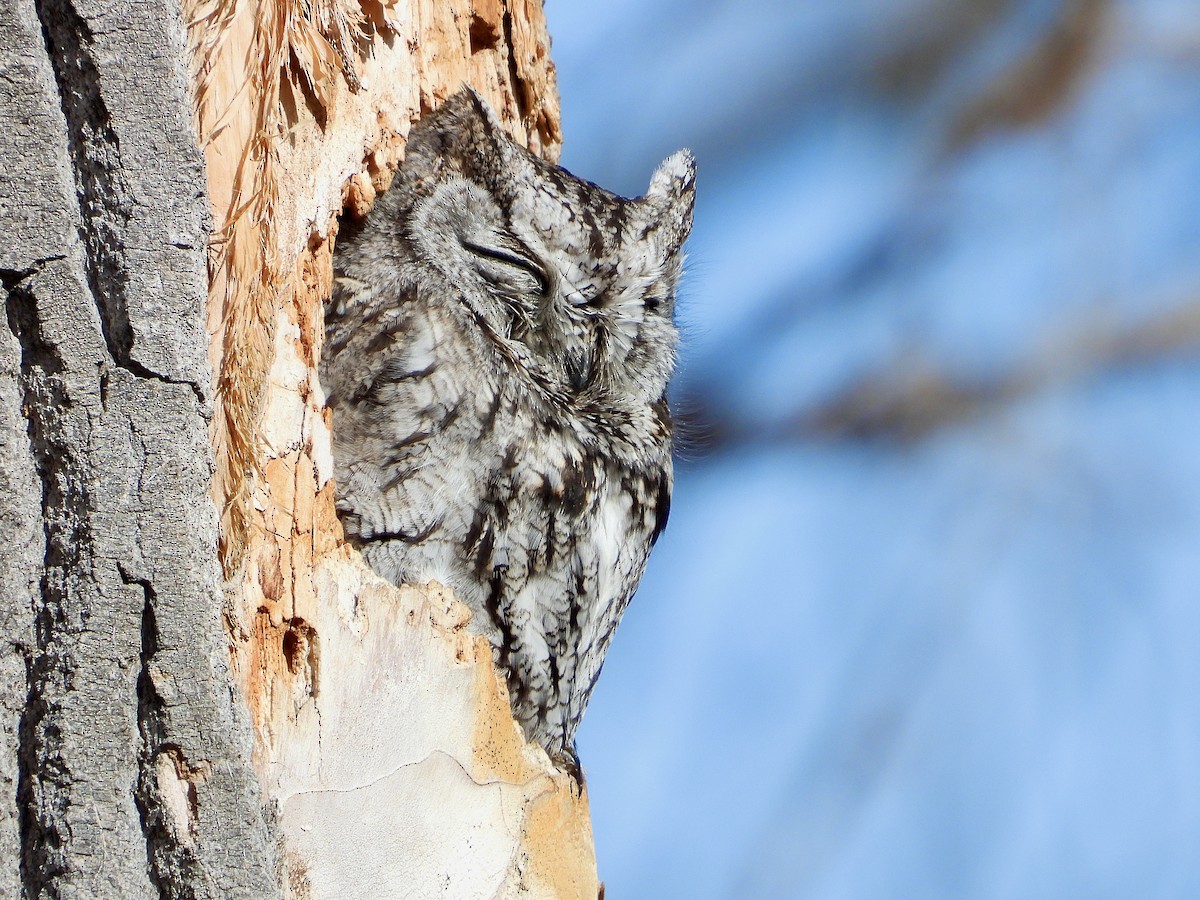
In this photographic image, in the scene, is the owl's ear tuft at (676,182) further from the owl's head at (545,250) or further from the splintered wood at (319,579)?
the splintered wood at (319,579)

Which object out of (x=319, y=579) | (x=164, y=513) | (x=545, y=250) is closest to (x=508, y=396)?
(x=545, y=250)

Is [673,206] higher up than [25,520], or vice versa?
[673,206]

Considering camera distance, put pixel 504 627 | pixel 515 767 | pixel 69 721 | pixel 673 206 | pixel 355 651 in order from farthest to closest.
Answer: pixel 673 206, pixel 504 627, pixel 515 767, pixel 355 651, pixel 69 721

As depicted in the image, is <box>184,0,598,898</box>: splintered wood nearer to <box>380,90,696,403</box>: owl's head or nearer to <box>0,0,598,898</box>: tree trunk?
<box>0,0,598,898</box>: tree trunk

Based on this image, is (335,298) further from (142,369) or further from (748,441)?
(748,441)

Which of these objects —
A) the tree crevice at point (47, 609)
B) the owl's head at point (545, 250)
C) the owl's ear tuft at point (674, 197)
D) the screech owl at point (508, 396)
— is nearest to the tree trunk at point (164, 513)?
the tree crevice at point (47, 609)

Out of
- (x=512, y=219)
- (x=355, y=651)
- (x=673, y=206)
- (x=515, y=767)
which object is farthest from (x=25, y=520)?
(x=673, y=206)

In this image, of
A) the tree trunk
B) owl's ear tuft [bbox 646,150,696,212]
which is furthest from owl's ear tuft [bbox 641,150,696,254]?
the tree trunk
